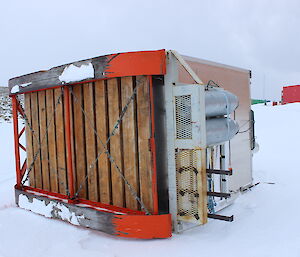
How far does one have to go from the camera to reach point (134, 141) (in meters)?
4.62

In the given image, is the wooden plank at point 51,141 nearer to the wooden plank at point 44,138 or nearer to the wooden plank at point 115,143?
the wooden plank at point 44,138

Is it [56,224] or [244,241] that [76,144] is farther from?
[244,241]

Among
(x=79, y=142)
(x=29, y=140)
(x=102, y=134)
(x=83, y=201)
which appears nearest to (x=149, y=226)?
(x=83, y=201)

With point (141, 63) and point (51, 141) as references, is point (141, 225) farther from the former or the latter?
point (51, 141)

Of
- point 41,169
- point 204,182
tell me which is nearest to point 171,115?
point 204,182

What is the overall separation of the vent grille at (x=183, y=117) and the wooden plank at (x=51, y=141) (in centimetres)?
256

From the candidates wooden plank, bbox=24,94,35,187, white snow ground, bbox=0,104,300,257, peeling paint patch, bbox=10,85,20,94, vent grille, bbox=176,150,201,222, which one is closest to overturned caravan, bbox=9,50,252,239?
vent grille, bbox=176,150,201,222

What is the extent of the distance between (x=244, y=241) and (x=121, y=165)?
2102 mm

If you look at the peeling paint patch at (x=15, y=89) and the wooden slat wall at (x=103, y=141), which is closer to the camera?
the wooden slat wall at (x=103, y=141)

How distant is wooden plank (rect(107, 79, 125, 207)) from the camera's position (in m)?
4.78

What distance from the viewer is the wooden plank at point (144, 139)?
14.6 feet

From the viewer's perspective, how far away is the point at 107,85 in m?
4.89

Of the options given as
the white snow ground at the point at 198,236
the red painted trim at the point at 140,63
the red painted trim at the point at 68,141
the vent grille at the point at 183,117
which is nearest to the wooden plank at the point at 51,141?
the red painted trim at the point at 68,141

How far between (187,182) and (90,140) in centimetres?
181
